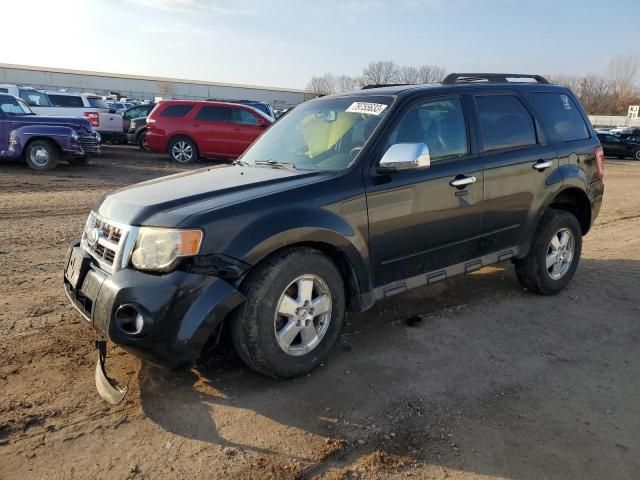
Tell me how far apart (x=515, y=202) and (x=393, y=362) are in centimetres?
191

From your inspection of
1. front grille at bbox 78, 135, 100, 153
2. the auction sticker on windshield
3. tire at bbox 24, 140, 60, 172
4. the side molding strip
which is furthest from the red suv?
the side molding strip

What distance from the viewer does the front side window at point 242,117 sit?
615 inches

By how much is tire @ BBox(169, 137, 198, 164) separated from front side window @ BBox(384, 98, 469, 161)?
12372mm

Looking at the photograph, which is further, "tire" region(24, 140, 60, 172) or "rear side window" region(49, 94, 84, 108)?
"rear side window" region(49, 94, 84, 108)

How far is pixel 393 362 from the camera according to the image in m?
3.79

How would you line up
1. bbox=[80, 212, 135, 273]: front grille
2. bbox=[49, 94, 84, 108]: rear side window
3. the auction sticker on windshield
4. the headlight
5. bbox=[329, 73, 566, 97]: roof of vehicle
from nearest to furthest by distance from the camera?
the headlight, bbox=[80, 212, 135, 273]: front grille, the auction sticker on windshield, bbox=[329, 73, 566, 97]: roof of vehicle, bbox=[49, 94, 84, 108]: rear side window

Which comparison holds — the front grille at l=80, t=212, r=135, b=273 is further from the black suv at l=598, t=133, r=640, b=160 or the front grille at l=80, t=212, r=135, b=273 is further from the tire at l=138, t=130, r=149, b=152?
the black suv at l=598, t=133, r=640, b=160

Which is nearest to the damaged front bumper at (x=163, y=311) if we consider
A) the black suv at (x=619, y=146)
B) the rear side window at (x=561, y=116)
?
the rear side window at (x=561, y=116)

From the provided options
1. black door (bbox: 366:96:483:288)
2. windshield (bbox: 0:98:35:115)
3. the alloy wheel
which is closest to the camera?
the alloy wheel

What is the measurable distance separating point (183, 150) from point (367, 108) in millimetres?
12479

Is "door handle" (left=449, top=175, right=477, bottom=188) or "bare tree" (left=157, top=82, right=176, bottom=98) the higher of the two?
"bare tree" (left=157, top=82, right=176, bottom=98)

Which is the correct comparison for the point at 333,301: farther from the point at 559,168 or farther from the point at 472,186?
the point at 559,168

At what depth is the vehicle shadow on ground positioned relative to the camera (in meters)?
2.84

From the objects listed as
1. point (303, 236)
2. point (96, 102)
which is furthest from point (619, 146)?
point (303, 236)
